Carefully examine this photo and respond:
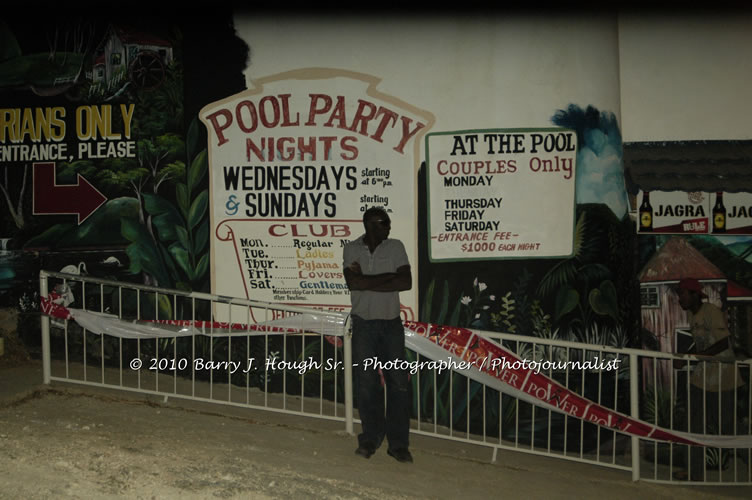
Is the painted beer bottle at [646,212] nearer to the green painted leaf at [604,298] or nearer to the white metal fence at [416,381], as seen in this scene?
the green painted leaf at [604,298]

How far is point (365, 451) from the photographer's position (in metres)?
6.33

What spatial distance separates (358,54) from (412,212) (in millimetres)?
1762

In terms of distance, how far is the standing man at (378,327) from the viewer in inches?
246

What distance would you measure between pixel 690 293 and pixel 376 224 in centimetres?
317

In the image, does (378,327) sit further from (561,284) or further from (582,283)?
(582,283)

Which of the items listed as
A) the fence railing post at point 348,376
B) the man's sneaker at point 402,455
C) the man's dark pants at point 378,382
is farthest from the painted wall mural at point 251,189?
the man's sneaker at point 402,455

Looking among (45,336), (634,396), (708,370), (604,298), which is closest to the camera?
(634,396)

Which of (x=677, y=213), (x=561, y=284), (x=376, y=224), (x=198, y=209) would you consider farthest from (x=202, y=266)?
(x=677, y=213)

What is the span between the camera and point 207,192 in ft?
27.5

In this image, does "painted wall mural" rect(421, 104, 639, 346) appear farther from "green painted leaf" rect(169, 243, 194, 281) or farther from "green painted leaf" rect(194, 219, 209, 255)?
"green painted leaf" rect(169, 243, 194, 281)

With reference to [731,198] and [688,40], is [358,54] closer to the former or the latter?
[688,40]

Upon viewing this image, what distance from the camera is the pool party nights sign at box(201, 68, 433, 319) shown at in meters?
8.18

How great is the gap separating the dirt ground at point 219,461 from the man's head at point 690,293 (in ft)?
5.54

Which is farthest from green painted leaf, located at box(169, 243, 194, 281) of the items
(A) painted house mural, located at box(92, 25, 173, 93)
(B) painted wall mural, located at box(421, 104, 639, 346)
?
(B) painted wall mural, located at box(421, 104, 639, 346)
